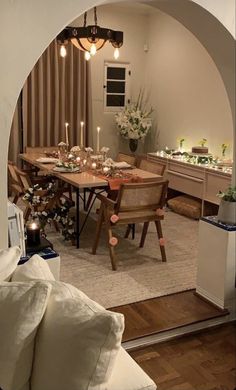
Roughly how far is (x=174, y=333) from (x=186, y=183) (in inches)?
119

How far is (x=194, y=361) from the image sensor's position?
8.76 feet

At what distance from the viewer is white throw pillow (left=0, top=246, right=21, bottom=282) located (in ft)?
6.16

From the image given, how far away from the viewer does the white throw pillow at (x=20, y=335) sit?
1.50 meters

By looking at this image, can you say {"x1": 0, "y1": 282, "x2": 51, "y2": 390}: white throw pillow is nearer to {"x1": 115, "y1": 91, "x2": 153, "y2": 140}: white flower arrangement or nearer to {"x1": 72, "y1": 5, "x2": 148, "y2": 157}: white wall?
{"x1": 115, "y1": 91, "x2": 153, "y2": 140}: white flower arrangement

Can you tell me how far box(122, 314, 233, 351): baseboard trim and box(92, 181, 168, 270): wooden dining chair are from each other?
1063 mm

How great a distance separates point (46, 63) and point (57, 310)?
5.58 metres

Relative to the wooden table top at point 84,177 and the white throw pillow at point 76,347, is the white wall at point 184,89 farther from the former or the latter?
the white throw pillow at point 76,347

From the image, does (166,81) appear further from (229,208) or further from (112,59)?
(229,208)

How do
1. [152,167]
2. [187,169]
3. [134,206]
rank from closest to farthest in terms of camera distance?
1. [134,206]
2. [152,167]
3. [187,169]

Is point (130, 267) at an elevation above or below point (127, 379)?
below

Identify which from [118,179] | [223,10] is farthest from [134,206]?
[223,10]

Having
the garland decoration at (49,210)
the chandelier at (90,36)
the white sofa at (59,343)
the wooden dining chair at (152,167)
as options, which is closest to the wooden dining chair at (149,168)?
the wooden dining chair at (152,167)

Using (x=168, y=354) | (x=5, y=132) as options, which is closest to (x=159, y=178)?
(x=168, y=354)

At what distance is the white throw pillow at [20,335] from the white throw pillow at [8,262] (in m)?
0.32
